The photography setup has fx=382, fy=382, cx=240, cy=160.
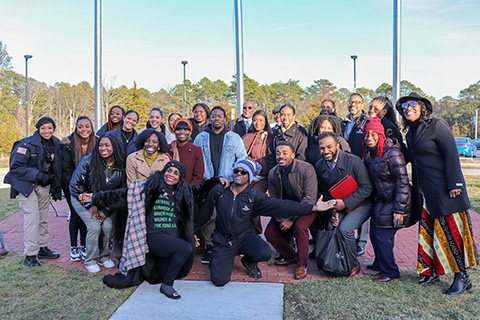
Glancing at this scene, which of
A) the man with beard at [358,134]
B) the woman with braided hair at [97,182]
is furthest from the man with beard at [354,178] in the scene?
the woman with braided hair at [97,182]

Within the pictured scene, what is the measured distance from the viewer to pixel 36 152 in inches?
198

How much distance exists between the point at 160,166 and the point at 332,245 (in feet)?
7.51

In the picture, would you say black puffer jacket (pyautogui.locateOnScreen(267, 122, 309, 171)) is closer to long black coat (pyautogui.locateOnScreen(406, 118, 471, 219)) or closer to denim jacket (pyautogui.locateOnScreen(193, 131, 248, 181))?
denim jacket (pyautogui.locateOnScreen(193, 131, 248, 181))

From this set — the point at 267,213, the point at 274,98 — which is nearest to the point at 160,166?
the point at 267,213

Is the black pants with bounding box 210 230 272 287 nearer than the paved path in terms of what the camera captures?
No

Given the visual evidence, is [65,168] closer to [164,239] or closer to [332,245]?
[164,239]

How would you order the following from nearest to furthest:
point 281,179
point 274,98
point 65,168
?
point 281,179 < point 65,168 < point 274,98

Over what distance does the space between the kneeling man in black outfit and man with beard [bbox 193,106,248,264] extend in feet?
2.38

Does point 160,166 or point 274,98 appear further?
point 274,98

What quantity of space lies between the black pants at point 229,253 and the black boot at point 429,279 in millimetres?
1727

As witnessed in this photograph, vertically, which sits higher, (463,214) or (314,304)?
(463,214)

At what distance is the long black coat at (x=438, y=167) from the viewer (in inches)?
157

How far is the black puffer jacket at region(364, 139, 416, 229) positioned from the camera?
13.9 ft

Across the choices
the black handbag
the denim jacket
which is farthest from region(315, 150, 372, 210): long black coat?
the denim jacket
